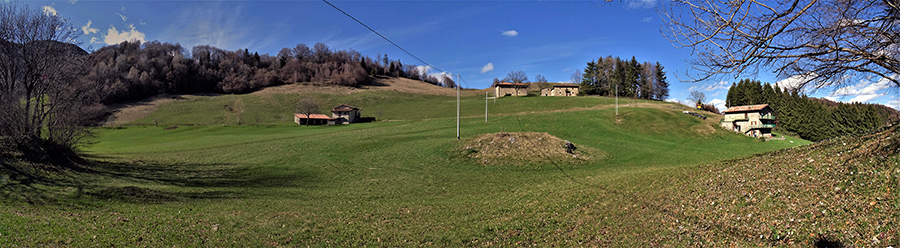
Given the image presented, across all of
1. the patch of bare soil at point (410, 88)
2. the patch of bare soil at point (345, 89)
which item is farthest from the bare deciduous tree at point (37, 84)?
the patch of bare soil at point (410, 88)

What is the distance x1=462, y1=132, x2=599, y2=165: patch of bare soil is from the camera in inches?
949

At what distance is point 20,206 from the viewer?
10773 millimetres

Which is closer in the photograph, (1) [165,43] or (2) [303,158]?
(2) [303,158]

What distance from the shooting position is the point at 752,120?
168ft

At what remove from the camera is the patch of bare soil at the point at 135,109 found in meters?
77.5

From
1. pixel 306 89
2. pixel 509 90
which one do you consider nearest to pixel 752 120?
pixel 509 90

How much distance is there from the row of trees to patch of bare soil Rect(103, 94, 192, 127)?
412 ft

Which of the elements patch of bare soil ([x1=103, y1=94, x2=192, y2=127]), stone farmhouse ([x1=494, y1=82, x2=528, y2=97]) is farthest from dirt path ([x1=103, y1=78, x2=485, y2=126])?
stone farmhouse ([x1=494, y1=82, x2=528, y2=97])

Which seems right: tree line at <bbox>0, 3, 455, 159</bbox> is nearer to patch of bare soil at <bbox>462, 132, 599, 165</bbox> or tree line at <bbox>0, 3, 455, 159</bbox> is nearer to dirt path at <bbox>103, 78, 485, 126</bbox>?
dirt path at <bbox>103, 78, 485, 126</bbox>

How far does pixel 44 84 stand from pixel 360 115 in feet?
201

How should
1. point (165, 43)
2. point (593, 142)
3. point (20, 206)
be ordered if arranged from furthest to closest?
point (165, 43) < point (593, 142) < point (20, 206)

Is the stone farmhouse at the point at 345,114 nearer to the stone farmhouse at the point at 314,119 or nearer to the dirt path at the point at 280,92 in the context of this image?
the stone farmhouse at the point at 314,119

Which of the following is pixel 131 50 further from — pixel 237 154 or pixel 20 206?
pixel 20 206

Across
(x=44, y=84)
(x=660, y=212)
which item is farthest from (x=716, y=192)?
(x=44, y=84)
